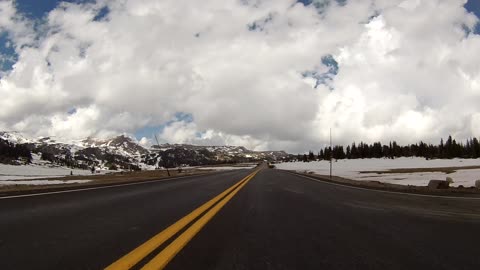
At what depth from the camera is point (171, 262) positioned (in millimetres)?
4445

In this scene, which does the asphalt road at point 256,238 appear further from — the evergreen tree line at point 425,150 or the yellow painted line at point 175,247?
the evergreen tree line at point 425,150

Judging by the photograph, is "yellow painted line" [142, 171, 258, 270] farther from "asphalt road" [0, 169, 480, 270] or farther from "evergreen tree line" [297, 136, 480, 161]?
"evergreen tree line" [297, 136, 480, 161]

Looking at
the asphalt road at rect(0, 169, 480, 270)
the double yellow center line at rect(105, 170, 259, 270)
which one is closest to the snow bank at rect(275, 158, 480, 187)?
the asphalt road at rect(0, 169, 480, 270)

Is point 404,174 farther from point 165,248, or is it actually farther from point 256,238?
point 165,248

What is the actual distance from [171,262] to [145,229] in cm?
226

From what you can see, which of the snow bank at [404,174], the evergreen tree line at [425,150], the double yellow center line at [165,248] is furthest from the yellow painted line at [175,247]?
the evergreen tree line at [425,150]

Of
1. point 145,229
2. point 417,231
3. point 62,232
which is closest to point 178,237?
point 145,229

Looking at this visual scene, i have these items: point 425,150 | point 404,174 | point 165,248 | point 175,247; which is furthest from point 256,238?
point 425,150

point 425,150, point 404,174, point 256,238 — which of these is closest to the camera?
point 256,238

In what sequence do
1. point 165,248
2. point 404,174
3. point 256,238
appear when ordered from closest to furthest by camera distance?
point 165,248 < point 256,238 < point 404,174

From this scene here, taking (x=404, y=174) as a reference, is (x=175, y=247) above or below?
above

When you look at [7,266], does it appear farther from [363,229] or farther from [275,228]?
[363,229]

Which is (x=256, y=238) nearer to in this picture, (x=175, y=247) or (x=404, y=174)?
(x=175, y=247)

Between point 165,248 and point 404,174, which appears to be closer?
point 165,248
